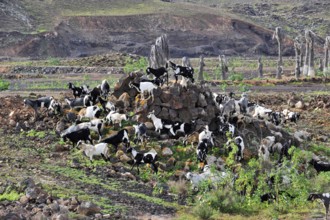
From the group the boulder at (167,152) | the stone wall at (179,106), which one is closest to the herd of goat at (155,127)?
the stone wall at (179,106)

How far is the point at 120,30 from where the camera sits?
358 feet

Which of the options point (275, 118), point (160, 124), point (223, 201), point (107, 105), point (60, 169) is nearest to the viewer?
point (223, 201)

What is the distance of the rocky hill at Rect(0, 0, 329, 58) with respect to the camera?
9788 centimetres

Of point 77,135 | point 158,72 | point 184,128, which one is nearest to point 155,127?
point 184,128

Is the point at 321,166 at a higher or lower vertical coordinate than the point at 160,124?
lower

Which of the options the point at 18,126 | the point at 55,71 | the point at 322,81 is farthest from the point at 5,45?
the point at 18,126

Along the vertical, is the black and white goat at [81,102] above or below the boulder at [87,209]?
above

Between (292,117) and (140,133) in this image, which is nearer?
(140,133)

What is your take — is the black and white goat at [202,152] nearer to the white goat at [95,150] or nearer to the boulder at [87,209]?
the white goat at [95,150]

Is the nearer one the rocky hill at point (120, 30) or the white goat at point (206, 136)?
the white goat at point (206, 136)

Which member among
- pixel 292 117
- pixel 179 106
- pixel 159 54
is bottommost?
pixel 292 117

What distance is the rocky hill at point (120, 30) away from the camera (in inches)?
3853

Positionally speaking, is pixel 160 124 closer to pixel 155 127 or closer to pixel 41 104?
pixel 155 127

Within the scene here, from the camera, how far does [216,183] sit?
52.8ft
